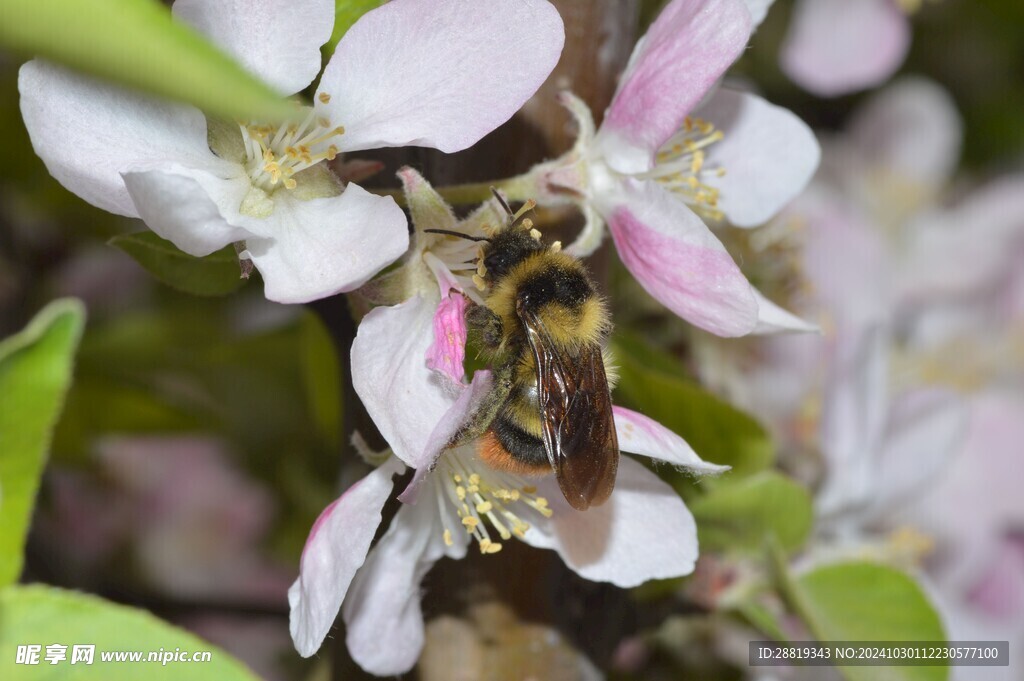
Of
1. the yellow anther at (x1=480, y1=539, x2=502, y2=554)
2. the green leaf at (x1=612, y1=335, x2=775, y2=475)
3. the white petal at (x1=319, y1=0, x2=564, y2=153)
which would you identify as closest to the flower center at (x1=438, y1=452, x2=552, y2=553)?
the yellow anther at (x1=480, y1=539, x2=502, y2=554)

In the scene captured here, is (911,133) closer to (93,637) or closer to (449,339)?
(449,339)

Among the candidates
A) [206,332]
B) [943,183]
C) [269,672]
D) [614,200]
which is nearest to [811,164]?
[614,200]

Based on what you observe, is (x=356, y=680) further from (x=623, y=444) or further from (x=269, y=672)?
(x=269, y=672)

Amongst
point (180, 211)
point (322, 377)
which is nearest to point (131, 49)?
point (180, 211)

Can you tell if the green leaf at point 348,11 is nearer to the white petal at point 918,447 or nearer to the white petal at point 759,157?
the white petal at point 759,157

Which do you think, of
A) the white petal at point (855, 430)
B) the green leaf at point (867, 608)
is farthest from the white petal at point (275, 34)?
the white petal at point (855, 430)

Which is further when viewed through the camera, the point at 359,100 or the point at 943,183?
the point at 943,183
